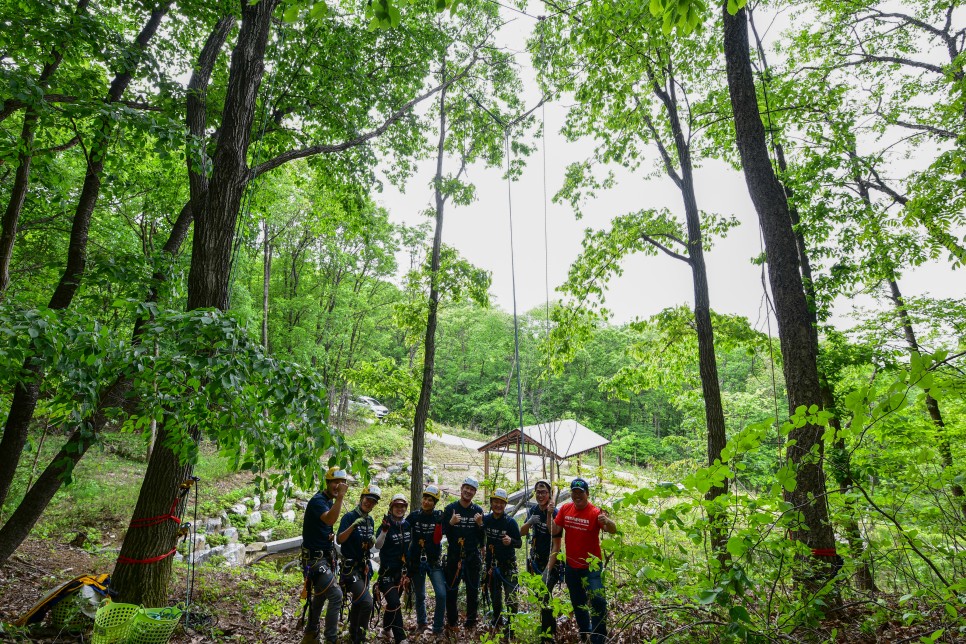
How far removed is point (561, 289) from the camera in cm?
939

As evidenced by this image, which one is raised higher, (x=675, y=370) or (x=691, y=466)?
(x=675, y=370)

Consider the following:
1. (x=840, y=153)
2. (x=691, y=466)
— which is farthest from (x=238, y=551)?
(x=840, y=153)

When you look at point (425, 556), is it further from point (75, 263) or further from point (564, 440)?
point (564, 440)

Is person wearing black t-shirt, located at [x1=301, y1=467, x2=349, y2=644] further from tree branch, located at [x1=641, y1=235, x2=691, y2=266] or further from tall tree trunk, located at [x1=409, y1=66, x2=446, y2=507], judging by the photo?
tree branch, located at [x1=641, y1=235, x2=691, y2=266]

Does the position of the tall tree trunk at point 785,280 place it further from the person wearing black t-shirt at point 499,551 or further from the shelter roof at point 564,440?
the shelter roof at point 564,440

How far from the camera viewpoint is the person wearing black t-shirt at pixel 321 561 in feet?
15.4

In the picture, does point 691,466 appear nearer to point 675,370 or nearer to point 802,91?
point 675,370

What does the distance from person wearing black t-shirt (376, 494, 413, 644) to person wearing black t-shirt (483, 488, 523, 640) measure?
959mm

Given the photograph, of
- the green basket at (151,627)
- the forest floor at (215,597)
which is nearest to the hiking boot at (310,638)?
the forest floor at (215,597)

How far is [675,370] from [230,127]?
924cm

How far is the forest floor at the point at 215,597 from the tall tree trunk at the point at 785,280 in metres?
0.91

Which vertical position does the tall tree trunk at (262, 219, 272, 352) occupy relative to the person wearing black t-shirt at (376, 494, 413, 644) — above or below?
above

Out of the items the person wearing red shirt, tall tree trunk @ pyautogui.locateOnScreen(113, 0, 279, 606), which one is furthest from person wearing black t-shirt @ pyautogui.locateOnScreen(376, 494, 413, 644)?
tall tree trunk @ pyautogui.locateOnScreen(113, 0, 279, 606)

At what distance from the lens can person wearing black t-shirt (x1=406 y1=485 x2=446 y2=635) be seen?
17.5ft
